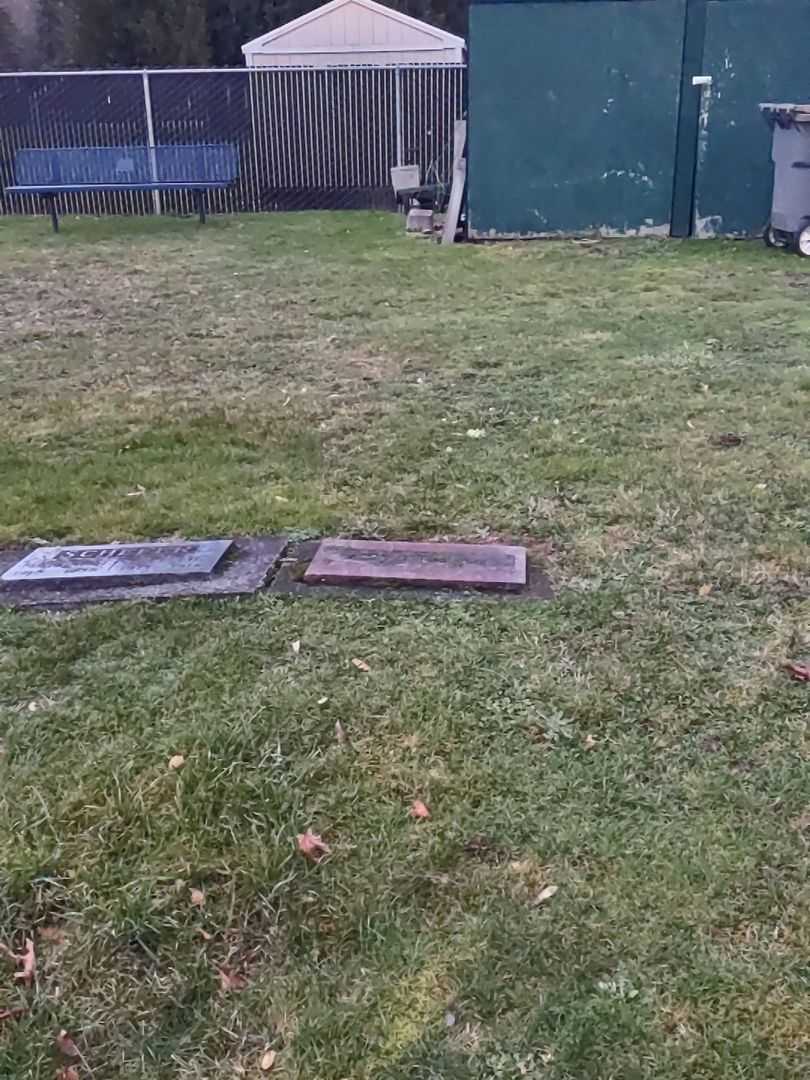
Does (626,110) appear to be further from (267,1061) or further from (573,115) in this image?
(267,1061)

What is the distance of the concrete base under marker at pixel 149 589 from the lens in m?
3.14

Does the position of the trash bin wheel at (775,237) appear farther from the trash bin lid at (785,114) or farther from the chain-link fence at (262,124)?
the chain-link fence at (262,124)

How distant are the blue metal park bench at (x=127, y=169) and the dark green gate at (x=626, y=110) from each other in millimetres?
3290

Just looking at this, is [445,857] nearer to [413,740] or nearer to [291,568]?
[413,740]

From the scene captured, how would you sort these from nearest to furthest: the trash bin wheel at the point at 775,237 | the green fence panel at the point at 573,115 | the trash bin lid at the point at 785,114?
the trash bin lid at the point at 785,114, the trash bin wheel at the point at 775,237, the green fence panel at the point at 573,115

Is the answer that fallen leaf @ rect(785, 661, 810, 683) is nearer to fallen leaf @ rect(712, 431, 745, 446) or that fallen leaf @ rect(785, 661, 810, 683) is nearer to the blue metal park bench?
fallen leaf @ rect(712, 431, 745, 446)

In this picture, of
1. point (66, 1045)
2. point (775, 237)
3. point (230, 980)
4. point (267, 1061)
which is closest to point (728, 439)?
point (230, 980)

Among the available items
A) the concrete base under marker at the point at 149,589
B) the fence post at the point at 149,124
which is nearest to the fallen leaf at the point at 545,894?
the concrete base under marker at the point at 149,589

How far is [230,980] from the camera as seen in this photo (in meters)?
1.88

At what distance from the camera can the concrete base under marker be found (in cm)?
314

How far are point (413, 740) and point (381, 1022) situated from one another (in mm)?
773

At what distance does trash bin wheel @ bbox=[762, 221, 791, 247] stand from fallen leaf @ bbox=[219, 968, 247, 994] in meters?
8.95

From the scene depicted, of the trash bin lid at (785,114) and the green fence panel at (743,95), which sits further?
the green fence panel at (743,95)

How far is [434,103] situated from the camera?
13.6 m
